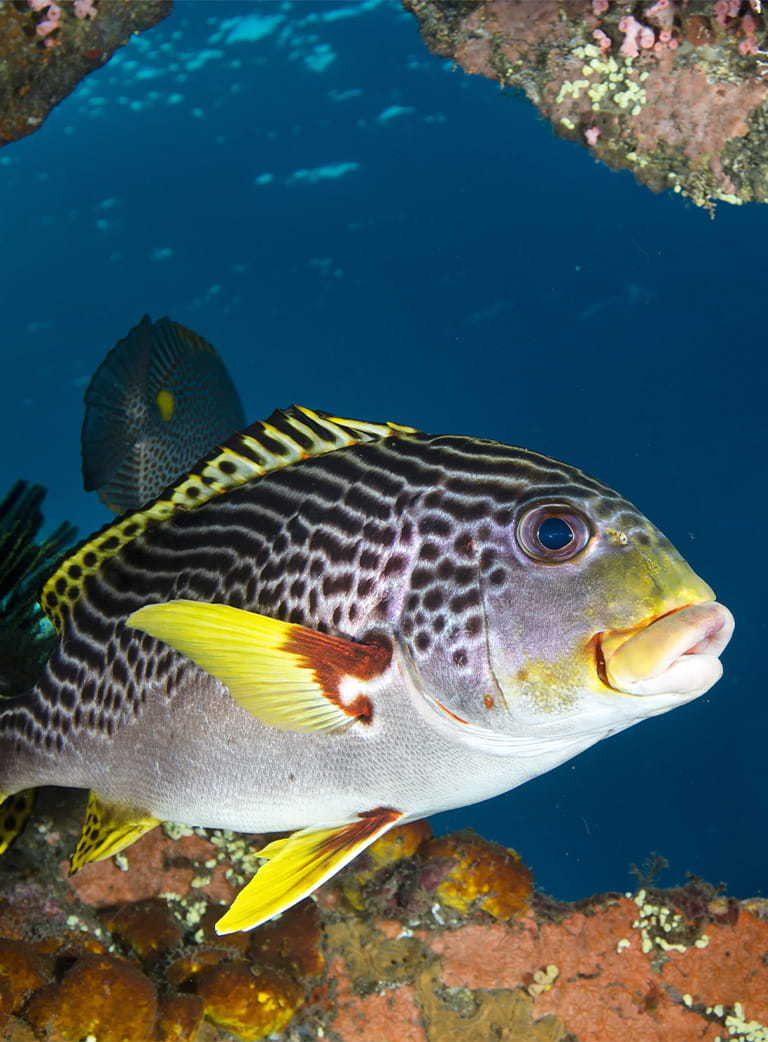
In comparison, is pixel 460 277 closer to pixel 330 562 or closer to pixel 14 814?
pixel 14 814

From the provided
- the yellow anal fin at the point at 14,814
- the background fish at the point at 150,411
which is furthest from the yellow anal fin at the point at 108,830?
the background fish at the point at 150,411

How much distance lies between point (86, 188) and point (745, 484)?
2991cm

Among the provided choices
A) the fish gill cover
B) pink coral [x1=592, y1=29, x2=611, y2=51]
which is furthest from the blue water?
pink coral [x1=592, y1=29, x2=611, y2=51]

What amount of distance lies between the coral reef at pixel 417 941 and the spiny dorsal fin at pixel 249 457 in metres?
1.68

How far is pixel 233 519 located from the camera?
2209 mm

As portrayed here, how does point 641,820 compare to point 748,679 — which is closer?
point 748,679

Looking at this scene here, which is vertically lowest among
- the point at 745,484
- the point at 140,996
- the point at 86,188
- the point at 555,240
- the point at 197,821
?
the point at 745,484

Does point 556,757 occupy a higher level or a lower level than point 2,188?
higher


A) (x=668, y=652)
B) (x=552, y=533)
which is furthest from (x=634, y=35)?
(x=668, y=652)

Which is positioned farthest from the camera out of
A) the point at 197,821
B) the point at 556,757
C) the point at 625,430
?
the point at 625,430

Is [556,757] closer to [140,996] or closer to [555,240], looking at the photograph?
[140,996]

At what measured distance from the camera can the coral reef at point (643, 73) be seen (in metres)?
4.28

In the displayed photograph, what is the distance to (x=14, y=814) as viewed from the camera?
262 cm

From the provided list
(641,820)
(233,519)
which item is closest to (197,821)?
(233,519)
